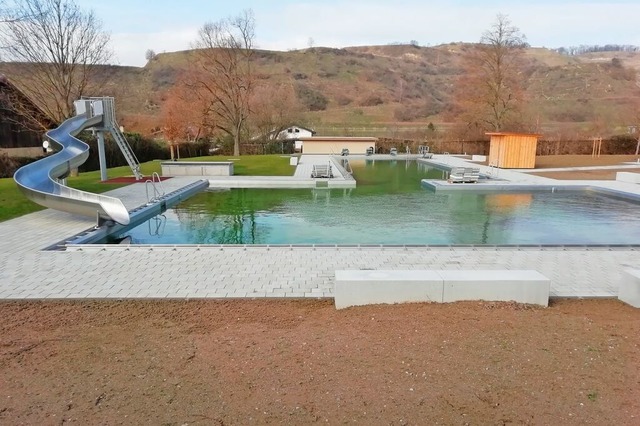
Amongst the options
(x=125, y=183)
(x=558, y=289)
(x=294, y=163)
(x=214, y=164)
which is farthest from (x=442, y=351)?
(x=294, y=163)

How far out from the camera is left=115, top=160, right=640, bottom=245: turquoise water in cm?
909

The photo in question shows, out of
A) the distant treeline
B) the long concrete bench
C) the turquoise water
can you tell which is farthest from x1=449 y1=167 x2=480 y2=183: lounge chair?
the distant treeline

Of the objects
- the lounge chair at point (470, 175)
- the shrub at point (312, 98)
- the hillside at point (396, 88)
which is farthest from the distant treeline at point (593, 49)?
the lounge chair at point (470, 175)

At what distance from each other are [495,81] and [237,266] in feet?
112

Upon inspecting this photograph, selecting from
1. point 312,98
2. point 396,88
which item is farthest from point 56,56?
point 396,88

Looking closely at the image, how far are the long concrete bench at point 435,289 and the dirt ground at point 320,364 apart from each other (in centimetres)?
14

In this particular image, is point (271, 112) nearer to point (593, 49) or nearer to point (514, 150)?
point (514, 150)

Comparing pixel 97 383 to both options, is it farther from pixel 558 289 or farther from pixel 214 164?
pixel 214 164

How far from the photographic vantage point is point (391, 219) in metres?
10.9

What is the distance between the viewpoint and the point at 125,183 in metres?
16.1

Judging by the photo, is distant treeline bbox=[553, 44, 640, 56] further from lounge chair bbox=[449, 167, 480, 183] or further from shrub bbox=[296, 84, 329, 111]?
lounge chair bbox=[449, 167, 480, 183]

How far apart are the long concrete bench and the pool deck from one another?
62 cm

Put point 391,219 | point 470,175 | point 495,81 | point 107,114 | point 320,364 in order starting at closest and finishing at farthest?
1. point 320,364
2. point 391,219
3. point 107,114
4. point 470,175
5. point 495,81

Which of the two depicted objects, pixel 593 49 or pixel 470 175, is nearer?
pixel 470 175
